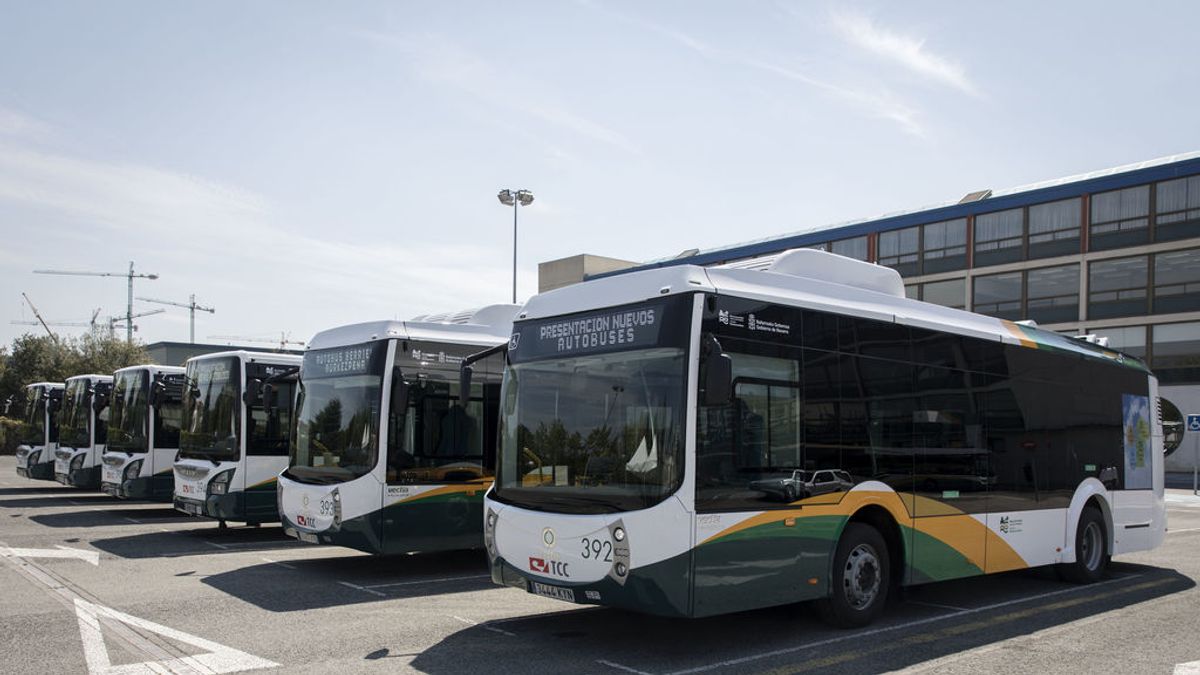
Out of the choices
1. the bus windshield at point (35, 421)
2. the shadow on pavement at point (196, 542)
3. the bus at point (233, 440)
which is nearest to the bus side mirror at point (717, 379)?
the bus at point (233, 440)

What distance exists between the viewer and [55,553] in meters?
13.3

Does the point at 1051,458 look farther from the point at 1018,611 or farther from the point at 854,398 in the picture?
the point at 854,398

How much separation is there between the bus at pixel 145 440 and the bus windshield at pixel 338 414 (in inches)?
282

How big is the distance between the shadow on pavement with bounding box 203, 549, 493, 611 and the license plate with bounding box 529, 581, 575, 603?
296 cm

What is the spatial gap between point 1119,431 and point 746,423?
7.90 m

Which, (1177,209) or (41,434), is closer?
(41,434)

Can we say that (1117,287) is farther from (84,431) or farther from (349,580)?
(349,580)

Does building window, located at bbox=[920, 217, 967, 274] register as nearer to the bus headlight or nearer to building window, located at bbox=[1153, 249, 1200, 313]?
building window, located at bbox=[1153, 249, 1200, 313]

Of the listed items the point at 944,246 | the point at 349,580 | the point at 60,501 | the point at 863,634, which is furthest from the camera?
the point at 944,246

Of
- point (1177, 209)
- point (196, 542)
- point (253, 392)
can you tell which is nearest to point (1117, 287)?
point (1177, 209)

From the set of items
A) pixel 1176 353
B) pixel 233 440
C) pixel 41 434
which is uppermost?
pixel 1176 353

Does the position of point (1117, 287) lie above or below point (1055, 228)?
below

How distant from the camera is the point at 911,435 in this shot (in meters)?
9.51

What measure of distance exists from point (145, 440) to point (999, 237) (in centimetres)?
3835
